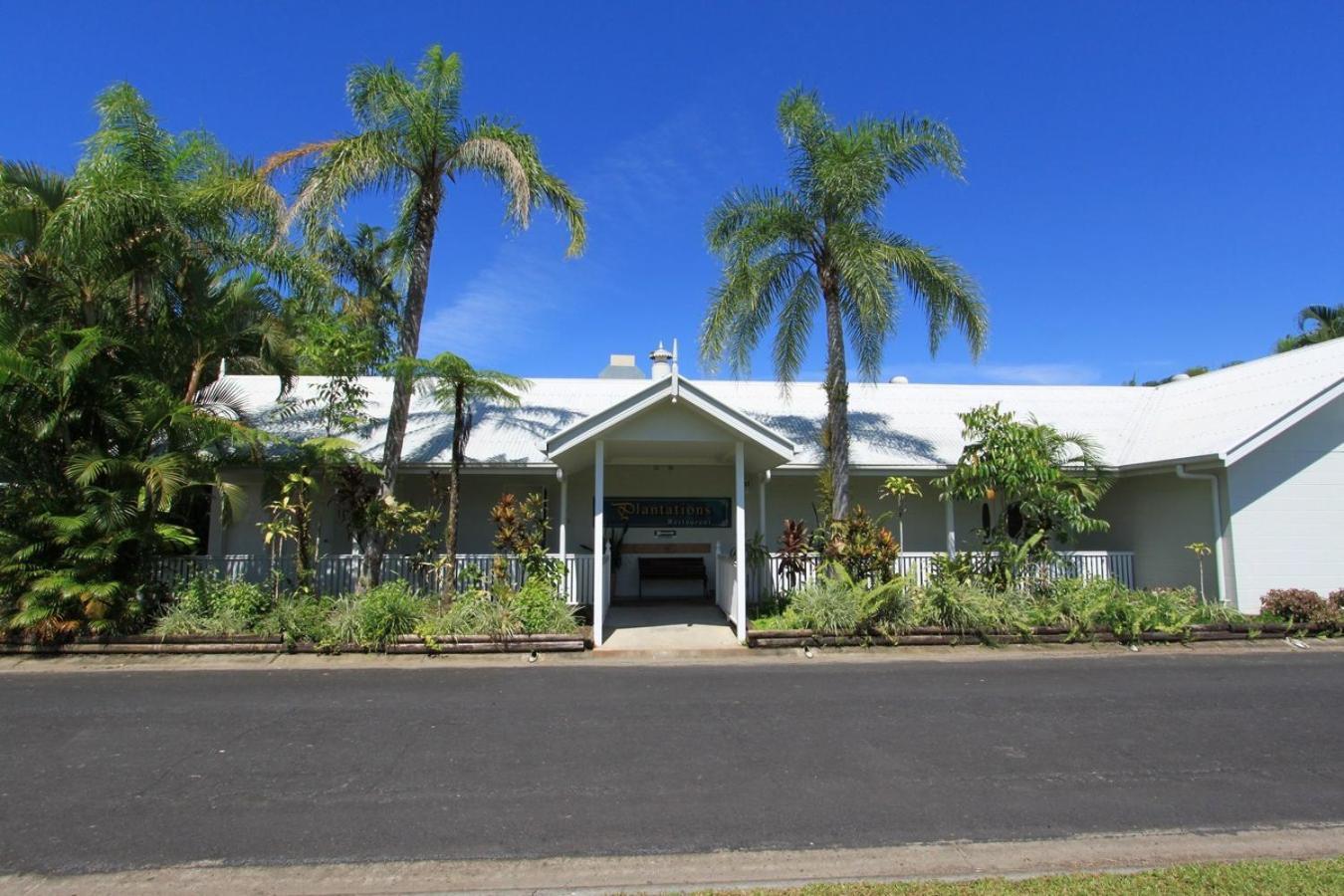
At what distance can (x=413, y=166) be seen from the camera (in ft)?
40.0

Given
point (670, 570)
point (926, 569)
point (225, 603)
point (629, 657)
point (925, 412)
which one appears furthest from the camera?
point (925, 412)

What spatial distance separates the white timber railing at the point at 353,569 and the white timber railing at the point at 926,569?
2.93 metres

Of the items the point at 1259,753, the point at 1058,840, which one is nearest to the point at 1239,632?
the point at 1259,753

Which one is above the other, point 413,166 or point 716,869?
point 413,166

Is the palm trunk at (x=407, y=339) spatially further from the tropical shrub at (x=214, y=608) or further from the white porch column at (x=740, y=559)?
the white porch column at (x=740, y=559)

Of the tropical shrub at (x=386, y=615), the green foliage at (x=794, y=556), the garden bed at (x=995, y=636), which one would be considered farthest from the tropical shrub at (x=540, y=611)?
the green foliage at (x=794, y=556)

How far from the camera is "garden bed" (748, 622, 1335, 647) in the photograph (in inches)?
424

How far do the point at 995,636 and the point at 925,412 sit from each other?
7.41m

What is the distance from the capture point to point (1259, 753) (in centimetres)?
609

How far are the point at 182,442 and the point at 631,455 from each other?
22.2ft

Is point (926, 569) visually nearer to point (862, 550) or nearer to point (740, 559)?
point (862, 550)

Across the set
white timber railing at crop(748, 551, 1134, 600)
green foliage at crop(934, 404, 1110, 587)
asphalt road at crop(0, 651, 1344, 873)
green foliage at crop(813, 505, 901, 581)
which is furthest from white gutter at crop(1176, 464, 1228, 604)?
green foliage at crop(813, 505, 901, 581)

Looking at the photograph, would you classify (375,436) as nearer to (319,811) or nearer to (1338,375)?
(319,811)

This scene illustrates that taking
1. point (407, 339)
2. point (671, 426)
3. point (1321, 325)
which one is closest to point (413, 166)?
point (407, 339)
